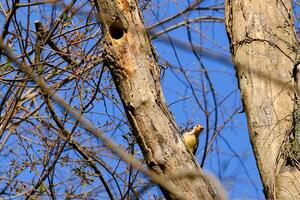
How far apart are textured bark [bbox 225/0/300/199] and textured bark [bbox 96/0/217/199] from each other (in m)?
0.45

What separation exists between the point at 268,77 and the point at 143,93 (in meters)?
0.65

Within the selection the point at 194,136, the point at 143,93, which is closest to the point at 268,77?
the point at 143,93

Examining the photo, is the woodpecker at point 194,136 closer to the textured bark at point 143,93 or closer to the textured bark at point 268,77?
the textured bark at point 268,77

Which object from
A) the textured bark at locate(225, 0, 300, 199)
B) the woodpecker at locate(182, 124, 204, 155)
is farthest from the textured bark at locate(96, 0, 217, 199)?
the woodpecker at locate(182, 124, 204, 155)

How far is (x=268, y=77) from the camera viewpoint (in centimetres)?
308

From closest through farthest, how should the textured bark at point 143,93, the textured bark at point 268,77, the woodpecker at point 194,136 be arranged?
the textured bark at point 143,93
the textured bark at point 268,77
the woodpecker at point 194,136

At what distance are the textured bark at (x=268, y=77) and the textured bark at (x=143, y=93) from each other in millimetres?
452

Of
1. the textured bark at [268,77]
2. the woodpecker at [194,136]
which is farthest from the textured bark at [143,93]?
the woodpecker at [194,136]

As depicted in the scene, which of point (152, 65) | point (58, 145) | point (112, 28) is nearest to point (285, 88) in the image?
point (152, 65)

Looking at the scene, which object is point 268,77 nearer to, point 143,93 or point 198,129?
point 143,93

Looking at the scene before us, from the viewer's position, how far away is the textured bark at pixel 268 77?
2.96 m

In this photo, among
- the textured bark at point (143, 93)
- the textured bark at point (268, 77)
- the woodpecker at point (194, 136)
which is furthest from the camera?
the woodpecker at point (194, 136)

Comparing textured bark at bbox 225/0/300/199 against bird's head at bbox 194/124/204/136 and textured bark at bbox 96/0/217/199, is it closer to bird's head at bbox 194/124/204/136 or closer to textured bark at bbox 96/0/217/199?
textured bark at bbox 96/0/217/199

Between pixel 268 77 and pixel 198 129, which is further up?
pixel 198 129
